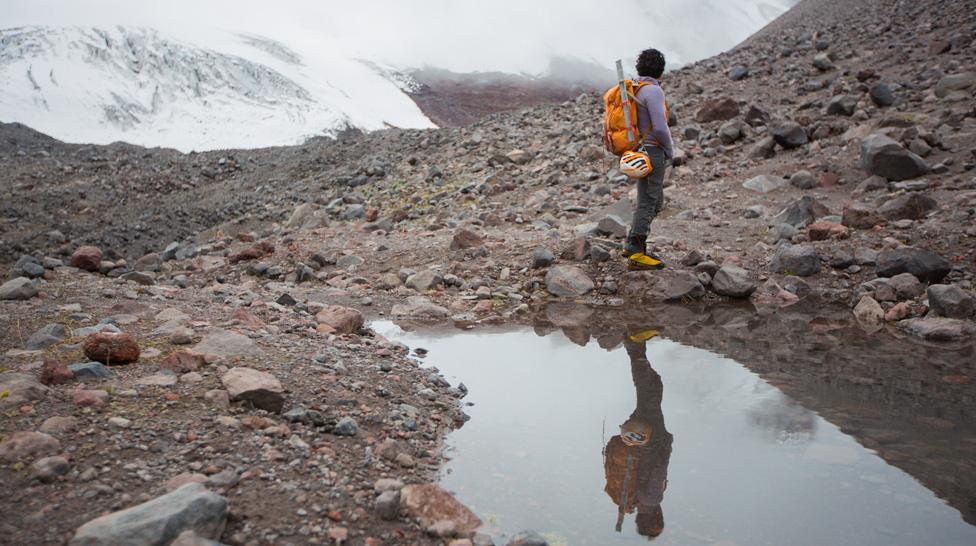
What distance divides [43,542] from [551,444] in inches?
78.4

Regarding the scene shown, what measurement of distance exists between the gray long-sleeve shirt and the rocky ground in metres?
1.30

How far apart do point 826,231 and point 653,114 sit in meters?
2.42

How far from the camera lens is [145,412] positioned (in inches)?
106

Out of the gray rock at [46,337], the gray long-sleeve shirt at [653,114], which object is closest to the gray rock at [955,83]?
the gray long-sleeve shirt at [653,114]

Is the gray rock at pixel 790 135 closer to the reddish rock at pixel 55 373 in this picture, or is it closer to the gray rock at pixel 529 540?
the gray rock at pixel 529 540

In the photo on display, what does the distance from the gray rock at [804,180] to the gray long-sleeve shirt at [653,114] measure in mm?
3629

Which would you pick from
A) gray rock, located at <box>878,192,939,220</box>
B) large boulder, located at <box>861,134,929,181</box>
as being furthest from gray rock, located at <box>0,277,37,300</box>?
large boulder, located at <box>861,134,929,181</box>

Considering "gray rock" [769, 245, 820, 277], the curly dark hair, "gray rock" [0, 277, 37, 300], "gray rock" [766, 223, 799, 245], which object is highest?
the curly dark hair

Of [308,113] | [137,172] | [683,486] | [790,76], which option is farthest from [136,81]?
[683,486]

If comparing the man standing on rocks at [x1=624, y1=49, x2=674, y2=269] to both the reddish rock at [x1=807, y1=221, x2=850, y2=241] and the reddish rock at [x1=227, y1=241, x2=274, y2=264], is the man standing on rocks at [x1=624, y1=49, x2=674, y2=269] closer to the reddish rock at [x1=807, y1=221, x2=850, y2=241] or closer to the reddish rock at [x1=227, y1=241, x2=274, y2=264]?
the reddish rock at [x1=807, y1=221, x2=850, y2=241]

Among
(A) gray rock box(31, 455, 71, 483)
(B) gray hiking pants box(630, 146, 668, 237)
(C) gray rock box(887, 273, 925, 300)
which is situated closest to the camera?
(A) gray rock box(31, 455, 71, 483)

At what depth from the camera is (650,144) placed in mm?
5660

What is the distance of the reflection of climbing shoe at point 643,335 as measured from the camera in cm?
481

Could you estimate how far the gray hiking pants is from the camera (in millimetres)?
5695
